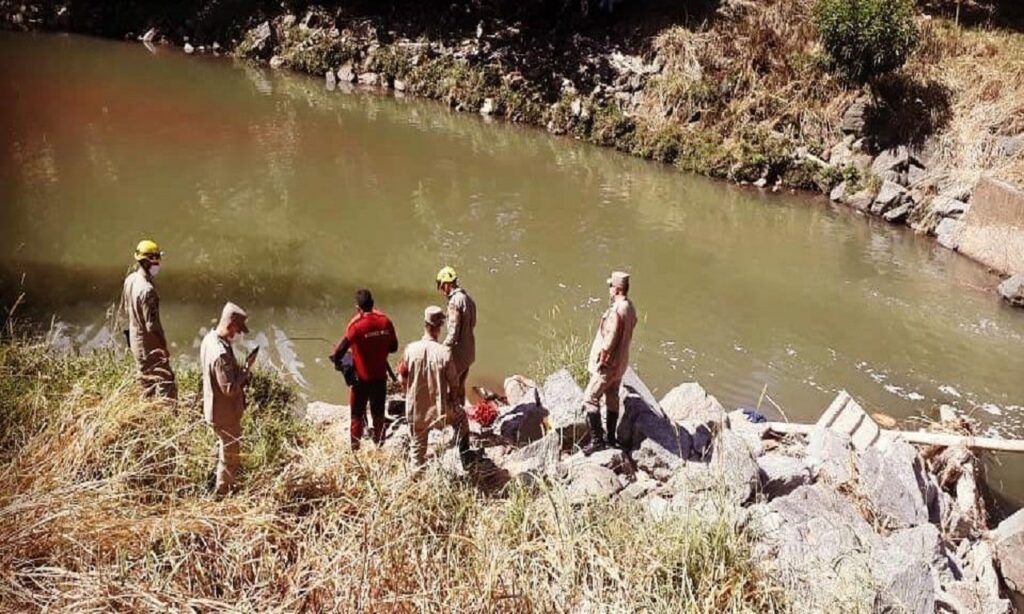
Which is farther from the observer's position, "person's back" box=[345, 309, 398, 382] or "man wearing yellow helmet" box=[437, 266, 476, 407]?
"man wearing yellow helmet" box=[437, 266, 476, 407]

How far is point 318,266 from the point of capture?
11430 millimetres

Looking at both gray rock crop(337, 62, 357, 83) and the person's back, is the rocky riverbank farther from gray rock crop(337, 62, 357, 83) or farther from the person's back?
gray rock crop(337, 62, 357, 83)

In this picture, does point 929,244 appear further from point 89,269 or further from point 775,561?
point 89,269

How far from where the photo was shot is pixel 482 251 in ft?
41.1

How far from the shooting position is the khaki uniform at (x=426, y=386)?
5863 millimetres

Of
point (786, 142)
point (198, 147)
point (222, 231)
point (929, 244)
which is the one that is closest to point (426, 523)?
point (222, 231)

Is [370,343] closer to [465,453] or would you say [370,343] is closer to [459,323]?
[459,323]

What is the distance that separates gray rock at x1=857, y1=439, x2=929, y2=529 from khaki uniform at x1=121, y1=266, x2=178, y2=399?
550 cm

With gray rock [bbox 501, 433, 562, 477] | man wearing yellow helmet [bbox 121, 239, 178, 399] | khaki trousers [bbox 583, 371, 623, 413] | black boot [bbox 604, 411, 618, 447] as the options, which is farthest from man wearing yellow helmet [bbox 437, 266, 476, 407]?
man wearing yellow helmet [bbox 121, 239, 178, 399]

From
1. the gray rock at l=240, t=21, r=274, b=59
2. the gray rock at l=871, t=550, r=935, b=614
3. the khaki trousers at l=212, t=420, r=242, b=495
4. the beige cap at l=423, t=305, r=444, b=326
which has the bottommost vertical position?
the gray rock at l=871, t=550, r=935, b=614

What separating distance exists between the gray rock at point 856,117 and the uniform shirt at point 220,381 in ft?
50.0

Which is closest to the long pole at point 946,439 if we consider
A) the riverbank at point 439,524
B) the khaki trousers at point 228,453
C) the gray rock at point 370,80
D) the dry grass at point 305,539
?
the riverbank at point 439,524

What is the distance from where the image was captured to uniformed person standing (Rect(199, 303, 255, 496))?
5.11m

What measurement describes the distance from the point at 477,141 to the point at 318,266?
328 inches
